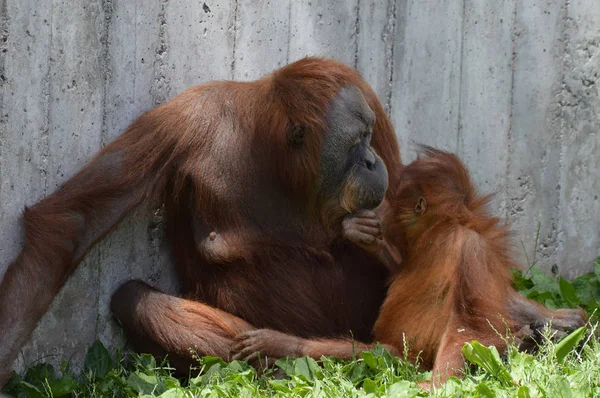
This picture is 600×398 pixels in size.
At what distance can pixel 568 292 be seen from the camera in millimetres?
4852

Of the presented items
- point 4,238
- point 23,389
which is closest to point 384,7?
point 4,238

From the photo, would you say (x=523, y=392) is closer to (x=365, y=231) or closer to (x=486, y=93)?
(x=365, y=231)

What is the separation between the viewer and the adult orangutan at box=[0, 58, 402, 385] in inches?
159

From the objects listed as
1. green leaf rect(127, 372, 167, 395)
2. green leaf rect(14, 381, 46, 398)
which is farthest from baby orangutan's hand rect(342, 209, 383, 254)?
green leaf rect(14, 381, 46, 398)

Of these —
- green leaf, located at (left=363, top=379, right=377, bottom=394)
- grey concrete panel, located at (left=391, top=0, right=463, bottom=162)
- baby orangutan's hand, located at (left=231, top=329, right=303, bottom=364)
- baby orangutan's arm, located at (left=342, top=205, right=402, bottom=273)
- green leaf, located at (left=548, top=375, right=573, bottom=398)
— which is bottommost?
baby orangutan's hand, located at (left=231, top=329, right=303, bottom=364)

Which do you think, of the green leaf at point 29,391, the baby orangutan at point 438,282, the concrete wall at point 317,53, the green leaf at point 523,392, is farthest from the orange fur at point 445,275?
the green leaf at point 29,391

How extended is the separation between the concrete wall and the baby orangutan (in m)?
0.72

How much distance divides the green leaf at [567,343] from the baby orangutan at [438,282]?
13 cm

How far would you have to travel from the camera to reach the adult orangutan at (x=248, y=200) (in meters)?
4.05

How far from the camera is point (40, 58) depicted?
154 inches

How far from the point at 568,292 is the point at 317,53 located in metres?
1.56

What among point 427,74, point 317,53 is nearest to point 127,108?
point 317,53

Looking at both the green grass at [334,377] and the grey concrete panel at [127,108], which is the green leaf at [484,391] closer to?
the green grass at [334,377]

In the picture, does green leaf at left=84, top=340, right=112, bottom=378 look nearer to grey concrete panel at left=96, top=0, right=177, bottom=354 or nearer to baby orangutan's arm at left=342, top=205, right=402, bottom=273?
grey concrete panel at left=96, top=0, right=177, bottom=354
